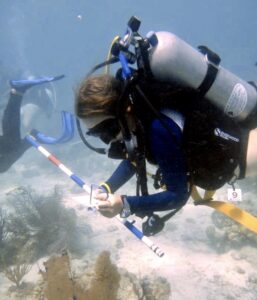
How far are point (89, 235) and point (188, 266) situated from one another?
2.63 m

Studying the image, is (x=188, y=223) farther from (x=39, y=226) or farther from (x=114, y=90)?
(x=114, y=90)

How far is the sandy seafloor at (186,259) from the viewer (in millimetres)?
5648

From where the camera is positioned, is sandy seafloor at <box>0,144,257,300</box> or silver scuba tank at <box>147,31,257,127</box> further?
sandy seafloor at <box>0,144,257,300</box>

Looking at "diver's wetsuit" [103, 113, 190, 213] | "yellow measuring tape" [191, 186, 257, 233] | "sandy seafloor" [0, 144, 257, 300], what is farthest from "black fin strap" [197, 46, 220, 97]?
"sandy seafloor" [0, 144, 257, 300]

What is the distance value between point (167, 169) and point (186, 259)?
4265 millimetres

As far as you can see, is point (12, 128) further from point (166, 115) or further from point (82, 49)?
point (82, 49)

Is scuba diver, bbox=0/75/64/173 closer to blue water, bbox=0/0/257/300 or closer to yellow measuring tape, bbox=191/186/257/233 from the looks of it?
blue water, bbox=0/0/257/300

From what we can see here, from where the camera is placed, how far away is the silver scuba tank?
9.72 feet

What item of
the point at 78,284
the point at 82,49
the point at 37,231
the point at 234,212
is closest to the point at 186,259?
the point at 78,284

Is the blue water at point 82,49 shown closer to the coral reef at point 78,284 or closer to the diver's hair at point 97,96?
the diver's hair at point 97,96

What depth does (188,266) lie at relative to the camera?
248 inches

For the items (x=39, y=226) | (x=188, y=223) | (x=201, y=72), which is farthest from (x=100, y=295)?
(x=188, y=223)

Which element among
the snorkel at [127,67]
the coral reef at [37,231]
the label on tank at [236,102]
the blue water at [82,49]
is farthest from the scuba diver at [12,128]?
the label on tank at [236,102]

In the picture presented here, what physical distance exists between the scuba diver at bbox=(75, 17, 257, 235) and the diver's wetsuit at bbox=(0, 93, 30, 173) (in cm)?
538
